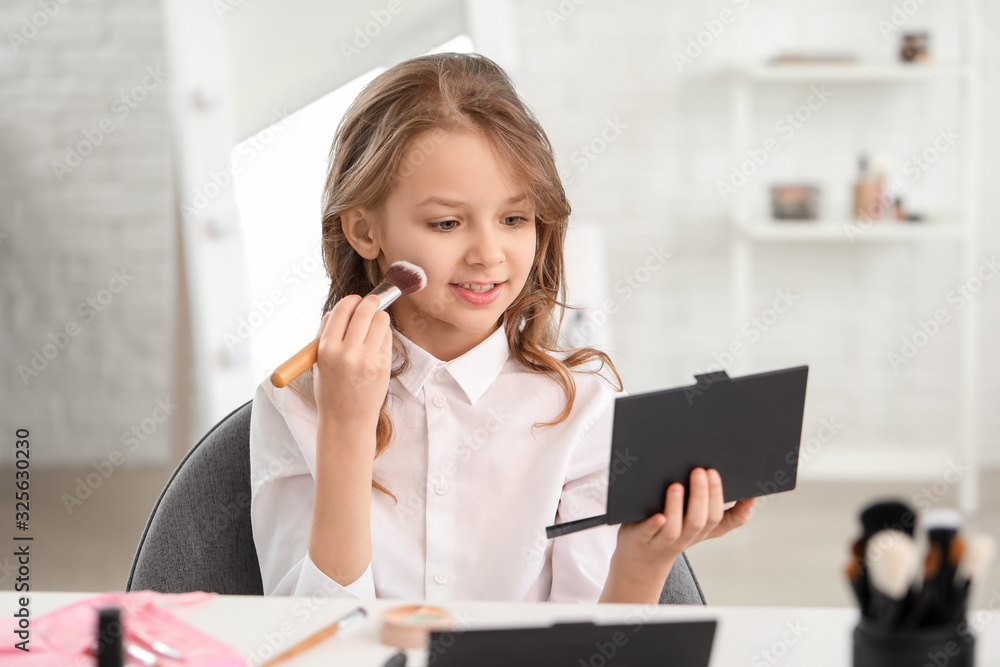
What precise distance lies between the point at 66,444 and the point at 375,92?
9.15ft

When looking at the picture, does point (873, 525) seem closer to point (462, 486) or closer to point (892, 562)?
point (892, 562)

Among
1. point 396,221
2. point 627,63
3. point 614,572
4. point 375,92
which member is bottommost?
point 614,572

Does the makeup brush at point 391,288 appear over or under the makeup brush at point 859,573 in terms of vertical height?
over

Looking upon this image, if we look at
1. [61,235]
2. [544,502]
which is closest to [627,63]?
[61,235]

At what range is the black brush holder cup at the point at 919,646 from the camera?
1.69 ft

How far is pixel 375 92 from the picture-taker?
114 cm

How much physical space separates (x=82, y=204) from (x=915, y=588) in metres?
3.34

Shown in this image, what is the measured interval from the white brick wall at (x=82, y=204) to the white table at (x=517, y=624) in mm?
2732

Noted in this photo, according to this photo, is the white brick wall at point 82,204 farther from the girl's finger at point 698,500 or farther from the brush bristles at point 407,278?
the girl's finger at point 698,500

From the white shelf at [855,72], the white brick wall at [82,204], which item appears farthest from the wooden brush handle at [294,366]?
the white brick wall at [82,204]

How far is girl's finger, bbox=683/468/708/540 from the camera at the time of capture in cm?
81

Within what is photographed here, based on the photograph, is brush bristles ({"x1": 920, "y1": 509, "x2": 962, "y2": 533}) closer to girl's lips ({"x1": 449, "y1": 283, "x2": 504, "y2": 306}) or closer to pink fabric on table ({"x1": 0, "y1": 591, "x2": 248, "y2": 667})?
pink fabric on table ({"x1": 0, "y1": 591, "x2": 248, "y2": 667})

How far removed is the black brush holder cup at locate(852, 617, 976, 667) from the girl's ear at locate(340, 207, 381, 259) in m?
0.74

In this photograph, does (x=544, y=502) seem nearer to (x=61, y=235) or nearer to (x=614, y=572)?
(x=614, y=572)
